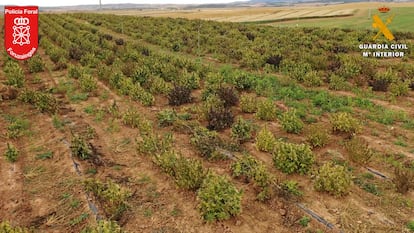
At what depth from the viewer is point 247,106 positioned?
11742 mm

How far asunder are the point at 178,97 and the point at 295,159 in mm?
6279

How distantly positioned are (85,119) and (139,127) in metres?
2.54

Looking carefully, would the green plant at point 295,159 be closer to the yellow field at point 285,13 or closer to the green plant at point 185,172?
the green plant at point 185,172

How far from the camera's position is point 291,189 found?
694 cm

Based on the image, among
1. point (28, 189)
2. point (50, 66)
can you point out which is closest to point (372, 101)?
point (28, 189)

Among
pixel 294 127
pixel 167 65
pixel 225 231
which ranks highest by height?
pixel 167 65

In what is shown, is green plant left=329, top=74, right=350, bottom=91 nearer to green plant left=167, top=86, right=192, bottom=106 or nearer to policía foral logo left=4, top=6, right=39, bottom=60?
green plant left=167, top=86, right=192, bottom=106

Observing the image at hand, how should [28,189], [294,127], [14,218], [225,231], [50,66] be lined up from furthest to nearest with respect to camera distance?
[50,66]
[294,127]
[28,189]
[14,218]
[225,231]

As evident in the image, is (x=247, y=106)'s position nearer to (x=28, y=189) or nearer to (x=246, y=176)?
(x=246, y=176)

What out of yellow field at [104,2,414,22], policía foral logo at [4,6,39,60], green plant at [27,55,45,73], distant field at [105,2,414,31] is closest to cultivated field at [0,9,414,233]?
green plant at [27,55,45,73]

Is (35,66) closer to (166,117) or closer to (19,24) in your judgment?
(19,24)

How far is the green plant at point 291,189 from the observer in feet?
22.6

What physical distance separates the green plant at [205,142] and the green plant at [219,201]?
2143 millimetres

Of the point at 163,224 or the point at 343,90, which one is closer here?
the point at 163,224
